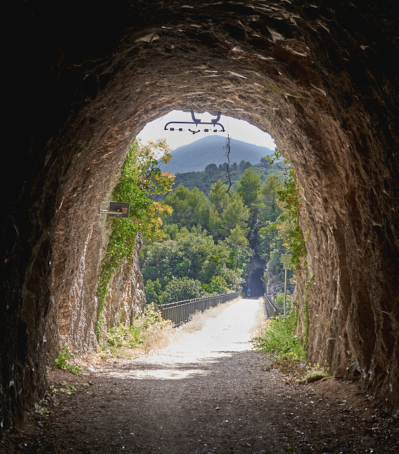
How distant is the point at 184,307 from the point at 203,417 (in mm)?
15573

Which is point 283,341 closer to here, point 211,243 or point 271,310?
point 271,310

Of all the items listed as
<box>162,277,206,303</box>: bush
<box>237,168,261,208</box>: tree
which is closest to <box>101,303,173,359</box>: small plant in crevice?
<box>162,277,206,303</box>: bush

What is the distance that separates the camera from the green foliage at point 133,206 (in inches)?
402

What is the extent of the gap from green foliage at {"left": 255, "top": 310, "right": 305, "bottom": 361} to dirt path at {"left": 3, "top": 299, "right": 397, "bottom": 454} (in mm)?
1057

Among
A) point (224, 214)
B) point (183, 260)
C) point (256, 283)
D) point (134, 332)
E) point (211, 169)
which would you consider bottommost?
point (256, 283)

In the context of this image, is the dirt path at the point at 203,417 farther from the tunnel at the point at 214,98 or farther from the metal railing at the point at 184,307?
the metal railing at the point at 184,307

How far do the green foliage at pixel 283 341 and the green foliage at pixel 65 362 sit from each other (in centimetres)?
434

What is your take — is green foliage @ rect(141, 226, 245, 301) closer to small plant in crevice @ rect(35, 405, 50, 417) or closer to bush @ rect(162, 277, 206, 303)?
bush @ rect(162, 277, 206, 303)

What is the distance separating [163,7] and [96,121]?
218 centimetres

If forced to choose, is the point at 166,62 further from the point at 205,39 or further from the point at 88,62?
the point at 88,62

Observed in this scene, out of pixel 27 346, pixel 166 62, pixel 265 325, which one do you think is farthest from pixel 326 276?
pixel 265 325

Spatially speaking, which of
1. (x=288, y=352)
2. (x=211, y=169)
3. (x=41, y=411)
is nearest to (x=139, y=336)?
(x=288, y=352)

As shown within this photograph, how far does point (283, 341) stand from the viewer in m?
10.5

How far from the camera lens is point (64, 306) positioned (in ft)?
25.4
